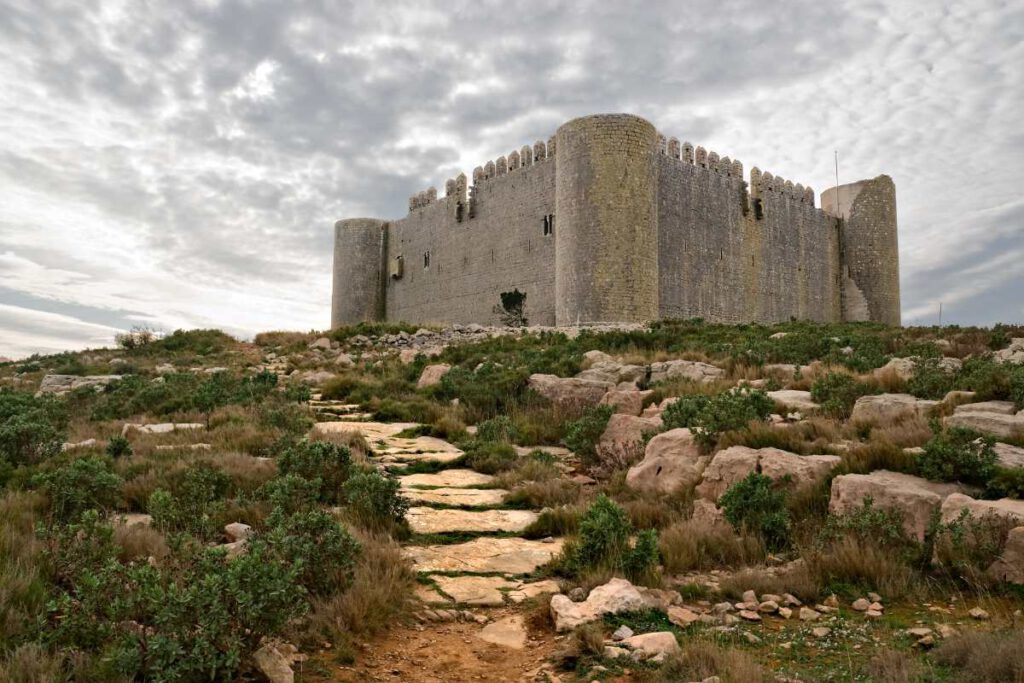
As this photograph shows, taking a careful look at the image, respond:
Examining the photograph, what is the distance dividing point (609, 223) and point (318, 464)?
1772 cm

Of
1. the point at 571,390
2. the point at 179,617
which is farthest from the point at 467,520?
the point at 571,390

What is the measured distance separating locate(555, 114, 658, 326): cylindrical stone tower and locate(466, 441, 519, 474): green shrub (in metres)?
14.6

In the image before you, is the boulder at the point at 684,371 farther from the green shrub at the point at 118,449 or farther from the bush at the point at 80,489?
the bush at the point at 80,489

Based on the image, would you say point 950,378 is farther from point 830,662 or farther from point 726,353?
point 830,662

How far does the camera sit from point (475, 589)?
449cm

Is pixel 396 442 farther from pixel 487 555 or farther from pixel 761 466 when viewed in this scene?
pixel 761 466

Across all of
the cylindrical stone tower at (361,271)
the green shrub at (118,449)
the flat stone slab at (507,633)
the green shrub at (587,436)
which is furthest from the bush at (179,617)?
the cylindrical stone tower at (361,271)

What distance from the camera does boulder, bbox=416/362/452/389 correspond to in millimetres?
13410

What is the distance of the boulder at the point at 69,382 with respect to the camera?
15.2 meters

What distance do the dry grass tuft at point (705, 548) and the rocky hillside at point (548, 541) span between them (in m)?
0.02

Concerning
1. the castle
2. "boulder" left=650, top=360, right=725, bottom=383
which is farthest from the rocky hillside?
the castle

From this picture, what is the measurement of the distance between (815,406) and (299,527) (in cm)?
644

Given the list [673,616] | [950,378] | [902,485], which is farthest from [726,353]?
[673,616]

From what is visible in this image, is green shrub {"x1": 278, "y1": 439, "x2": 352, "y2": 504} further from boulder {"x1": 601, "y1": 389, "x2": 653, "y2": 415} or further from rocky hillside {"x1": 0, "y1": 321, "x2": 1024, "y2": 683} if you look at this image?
boulder {"x1": 601, "y1": 389, "x2": 653, "y2": 415}
